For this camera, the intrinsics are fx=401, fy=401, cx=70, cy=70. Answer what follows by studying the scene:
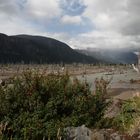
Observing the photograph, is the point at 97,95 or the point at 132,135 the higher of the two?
the point at 97,95

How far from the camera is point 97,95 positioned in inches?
416

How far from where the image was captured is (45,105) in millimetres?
9305

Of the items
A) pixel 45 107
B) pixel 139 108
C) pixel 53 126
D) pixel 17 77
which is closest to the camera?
pixel 53 126

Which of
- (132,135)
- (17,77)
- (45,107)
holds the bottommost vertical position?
(132,135)

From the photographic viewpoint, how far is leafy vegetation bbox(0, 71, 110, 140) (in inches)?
332

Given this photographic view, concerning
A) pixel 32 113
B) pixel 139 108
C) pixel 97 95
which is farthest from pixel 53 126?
pixel 139 108

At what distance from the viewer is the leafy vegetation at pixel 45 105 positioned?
8422 mm

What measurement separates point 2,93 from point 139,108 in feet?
21.6

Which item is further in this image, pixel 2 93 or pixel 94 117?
pixel 94 117

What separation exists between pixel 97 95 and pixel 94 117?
0.62 m

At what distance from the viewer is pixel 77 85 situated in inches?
420

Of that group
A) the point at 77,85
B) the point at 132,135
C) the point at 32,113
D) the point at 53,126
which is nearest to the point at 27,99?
the point at 32,113

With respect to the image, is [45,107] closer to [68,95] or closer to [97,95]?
[68,95]

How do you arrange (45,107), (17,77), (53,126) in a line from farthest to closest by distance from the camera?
(17,77)
(45,107)
(53,126)
